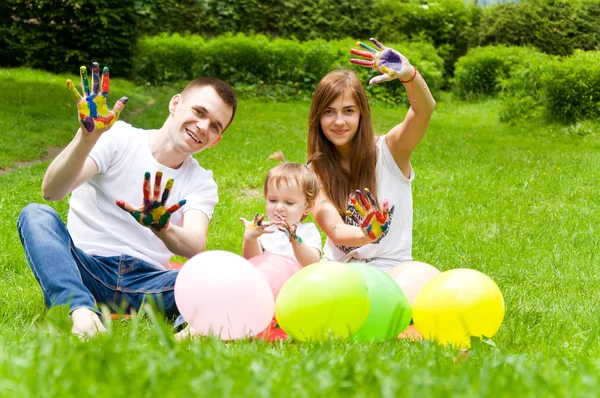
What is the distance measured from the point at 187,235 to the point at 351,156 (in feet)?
3.82

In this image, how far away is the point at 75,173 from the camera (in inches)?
117

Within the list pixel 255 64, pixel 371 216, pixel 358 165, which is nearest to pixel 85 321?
pixel 371 216

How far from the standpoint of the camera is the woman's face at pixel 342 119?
150 inches

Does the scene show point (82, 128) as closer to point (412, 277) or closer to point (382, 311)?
point (382, 311)

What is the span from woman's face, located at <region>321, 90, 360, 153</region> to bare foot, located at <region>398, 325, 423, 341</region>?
115 centimetres

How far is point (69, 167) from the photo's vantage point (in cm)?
293

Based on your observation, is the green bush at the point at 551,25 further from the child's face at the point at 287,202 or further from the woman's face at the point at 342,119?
the child's face at the point at 287,202

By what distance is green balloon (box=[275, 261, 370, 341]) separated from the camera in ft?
8.95

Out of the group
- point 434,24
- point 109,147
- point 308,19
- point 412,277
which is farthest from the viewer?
point 434,24

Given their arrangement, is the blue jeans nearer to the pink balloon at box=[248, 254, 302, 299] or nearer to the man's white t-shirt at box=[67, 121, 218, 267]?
the man's white t-shirt at box=[67, 121, 218, 267]

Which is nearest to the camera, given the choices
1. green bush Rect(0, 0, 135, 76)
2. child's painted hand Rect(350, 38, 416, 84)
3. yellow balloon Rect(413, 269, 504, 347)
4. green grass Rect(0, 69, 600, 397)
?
green grass Rect(0, 69, 600, 397)

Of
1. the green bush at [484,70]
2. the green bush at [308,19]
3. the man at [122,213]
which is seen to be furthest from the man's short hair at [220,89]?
the green bush at [308,19]

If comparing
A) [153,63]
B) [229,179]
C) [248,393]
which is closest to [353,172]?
[248,393]

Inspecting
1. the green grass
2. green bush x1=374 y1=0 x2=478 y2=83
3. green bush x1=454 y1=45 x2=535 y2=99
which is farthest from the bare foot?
green bush x1=374 y1=0 x2=478 y2=83
